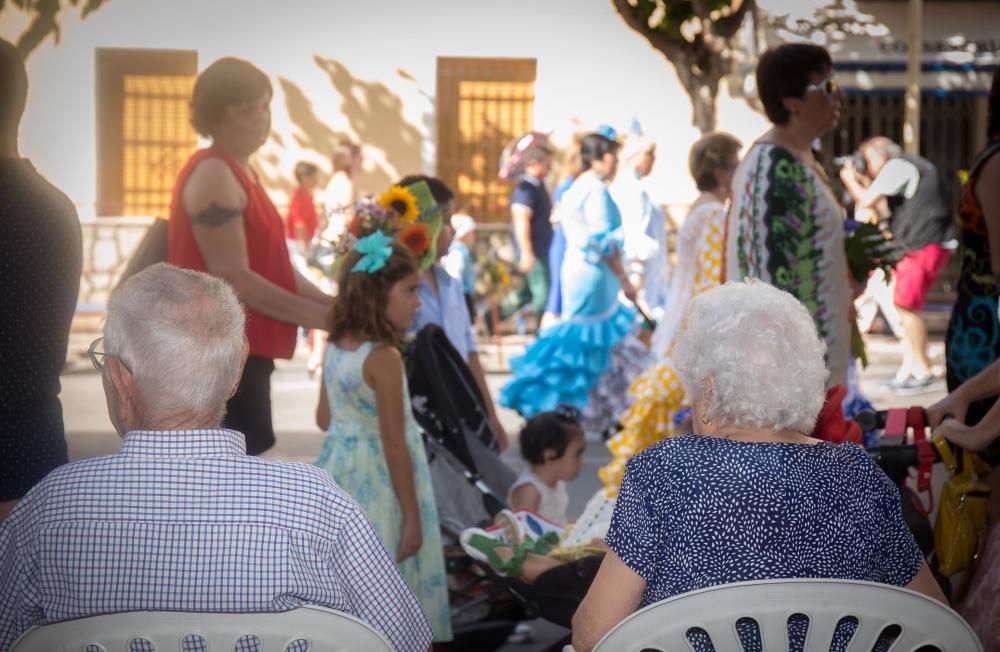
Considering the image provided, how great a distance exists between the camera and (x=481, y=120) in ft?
57.9

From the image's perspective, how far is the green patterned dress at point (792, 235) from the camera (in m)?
4.46

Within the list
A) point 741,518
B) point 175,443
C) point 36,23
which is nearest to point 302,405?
point 36,23

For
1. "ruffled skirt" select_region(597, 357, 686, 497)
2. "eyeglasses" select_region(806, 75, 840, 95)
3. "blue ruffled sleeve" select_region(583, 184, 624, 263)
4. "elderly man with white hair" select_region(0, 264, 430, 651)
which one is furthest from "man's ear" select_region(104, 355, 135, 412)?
"blue ruffled sleeve" select_region(583, 184, 624, 263)

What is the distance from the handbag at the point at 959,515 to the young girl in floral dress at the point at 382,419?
1662mm

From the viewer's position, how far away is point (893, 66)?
1864cm

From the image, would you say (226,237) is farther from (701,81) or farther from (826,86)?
(701,81)

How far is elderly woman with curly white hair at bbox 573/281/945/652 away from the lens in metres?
2.35

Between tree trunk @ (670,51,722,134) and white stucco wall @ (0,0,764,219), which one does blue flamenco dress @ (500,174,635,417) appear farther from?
white stucco wall @ (0,0,764,219)

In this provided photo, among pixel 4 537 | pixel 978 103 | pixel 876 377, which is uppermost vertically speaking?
pixel 978 103

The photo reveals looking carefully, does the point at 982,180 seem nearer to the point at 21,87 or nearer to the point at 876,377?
the point at 21,87

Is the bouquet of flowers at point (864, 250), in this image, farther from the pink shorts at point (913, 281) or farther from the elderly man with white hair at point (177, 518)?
the pink shorts at point (913, 281)

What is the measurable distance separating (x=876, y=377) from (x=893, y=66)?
7.46 m

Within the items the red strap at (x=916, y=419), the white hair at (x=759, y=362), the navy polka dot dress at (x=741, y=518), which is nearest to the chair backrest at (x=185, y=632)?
the navy polka dot dress at (x=741, y=518)

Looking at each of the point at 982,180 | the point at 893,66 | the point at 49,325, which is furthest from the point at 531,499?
the point at 893,66
